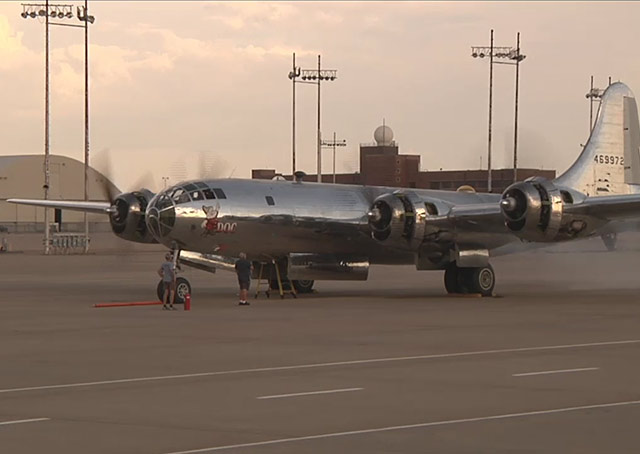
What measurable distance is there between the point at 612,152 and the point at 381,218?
9.61 meters

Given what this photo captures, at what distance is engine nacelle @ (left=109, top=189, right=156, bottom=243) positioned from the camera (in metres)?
39.4

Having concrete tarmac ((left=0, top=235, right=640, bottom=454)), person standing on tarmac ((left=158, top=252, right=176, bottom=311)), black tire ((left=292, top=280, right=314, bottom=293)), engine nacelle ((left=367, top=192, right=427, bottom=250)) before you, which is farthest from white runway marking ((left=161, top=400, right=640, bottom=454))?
black tire ((left=292, top=280, right=314, bottom=293))

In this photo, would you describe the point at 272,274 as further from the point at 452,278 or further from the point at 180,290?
the point at 452,278

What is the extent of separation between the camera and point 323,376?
18.2 m

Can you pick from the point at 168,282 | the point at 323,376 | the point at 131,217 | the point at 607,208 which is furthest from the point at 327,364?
the point at 131,217

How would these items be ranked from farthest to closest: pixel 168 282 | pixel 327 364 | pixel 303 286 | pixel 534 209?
pixel 303 286
pixel 534 209
pixel 168 282
pixel 327 364

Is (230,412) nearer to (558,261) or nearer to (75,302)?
(75,302)

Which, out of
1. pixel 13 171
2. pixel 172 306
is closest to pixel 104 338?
pixel 172 306

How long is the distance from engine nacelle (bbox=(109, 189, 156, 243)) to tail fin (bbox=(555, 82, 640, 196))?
14.5 meters

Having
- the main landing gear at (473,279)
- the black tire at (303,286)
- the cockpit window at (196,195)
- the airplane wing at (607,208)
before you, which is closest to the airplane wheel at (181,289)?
the cockpit window at (196,195)

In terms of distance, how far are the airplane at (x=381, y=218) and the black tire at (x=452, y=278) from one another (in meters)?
0.04

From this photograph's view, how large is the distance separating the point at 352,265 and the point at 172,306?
7.71m

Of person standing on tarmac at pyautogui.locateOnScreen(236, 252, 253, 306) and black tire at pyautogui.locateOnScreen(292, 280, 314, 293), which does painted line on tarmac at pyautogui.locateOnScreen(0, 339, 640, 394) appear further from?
black tire at pyautogui.locateOnScreen(292, 280, 314, 293)

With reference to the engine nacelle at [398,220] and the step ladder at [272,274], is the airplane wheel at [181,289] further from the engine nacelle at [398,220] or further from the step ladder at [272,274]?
the engine nacelle at [398,220]
